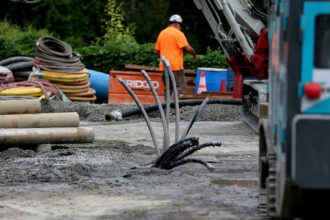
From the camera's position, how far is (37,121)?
35.7 ft

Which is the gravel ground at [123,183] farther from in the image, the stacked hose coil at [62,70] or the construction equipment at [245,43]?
the stacked hose coil at [62,70]

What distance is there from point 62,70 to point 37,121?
29.4ft

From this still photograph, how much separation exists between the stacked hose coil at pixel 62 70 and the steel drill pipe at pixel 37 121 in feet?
27.6

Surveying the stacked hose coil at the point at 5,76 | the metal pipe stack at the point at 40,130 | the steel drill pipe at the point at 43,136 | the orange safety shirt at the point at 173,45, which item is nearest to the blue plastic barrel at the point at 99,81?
the stacked hose coil at the point at 5,76

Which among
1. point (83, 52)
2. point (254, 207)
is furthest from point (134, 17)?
point (254, 207)

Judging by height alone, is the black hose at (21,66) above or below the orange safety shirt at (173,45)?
below

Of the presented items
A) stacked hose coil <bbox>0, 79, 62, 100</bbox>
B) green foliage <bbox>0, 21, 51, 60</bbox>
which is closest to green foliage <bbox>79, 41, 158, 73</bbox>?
green foliage <bbox>0, 21, 51, 60</bbox>

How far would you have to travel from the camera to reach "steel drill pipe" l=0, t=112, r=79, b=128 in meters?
10.8

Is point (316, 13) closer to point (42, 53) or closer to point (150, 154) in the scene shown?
point (150, 154)

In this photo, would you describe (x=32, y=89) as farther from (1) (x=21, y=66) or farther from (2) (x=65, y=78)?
(1) (x=21, y=66)

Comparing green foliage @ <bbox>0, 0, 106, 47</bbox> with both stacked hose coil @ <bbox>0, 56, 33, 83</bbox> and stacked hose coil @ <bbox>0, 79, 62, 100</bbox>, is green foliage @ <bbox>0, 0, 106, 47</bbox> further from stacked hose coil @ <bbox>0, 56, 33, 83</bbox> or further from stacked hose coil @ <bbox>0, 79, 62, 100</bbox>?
stacked hose coil @ <bbox>0, 79, 62, 100</bbox>

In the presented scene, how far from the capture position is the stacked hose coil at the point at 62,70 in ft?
64.2

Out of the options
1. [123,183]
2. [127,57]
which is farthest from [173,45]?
[123,183]

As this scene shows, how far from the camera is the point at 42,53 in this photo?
65.0ft
